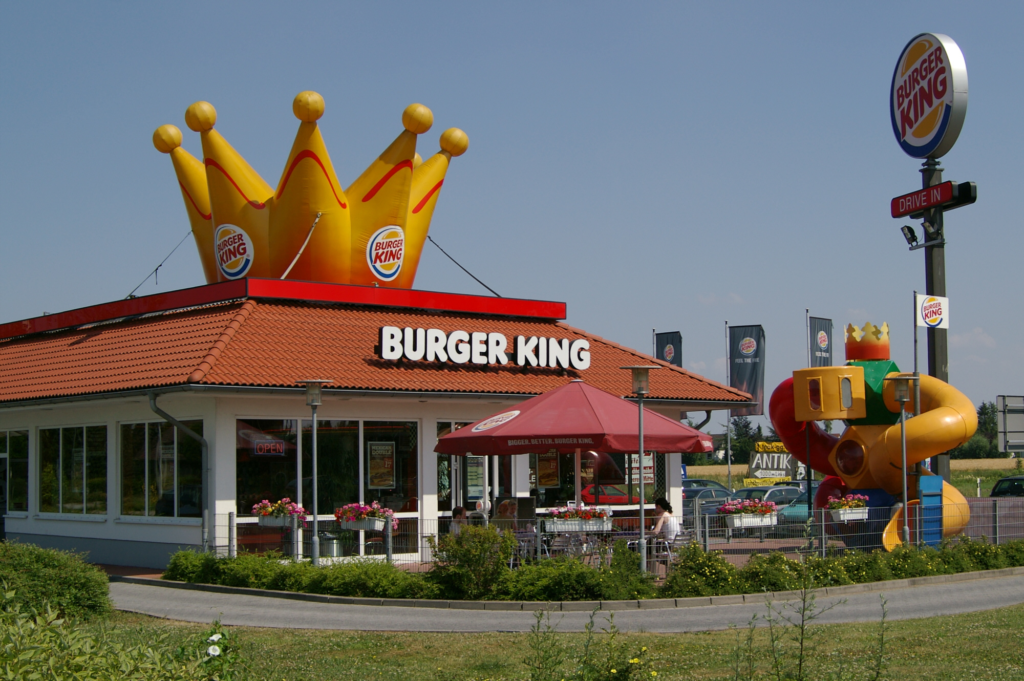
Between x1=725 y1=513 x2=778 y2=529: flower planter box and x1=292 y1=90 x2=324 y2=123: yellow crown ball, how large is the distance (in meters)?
12.7

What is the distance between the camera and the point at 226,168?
2555 cm

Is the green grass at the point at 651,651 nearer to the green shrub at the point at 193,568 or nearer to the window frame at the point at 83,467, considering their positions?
the green shrub at the point at 193,568

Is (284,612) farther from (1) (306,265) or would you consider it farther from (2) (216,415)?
(1) (306,265)

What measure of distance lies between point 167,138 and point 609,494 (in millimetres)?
13744

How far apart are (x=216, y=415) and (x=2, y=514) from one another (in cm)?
894

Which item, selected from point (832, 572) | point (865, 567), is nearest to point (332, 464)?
point (832, 572)

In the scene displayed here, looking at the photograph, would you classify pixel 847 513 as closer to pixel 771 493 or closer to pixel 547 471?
pixel 547 471

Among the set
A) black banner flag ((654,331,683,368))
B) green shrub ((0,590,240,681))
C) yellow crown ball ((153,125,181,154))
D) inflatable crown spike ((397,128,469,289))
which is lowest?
green shrub ((0,590,240,681))

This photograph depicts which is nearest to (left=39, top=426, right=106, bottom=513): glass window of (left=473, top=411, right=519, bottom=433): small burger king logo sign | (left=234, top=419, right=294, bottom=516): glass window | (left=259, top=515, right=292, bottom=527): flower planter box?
(left=234, top=419, right=294, bottom=516): glass window

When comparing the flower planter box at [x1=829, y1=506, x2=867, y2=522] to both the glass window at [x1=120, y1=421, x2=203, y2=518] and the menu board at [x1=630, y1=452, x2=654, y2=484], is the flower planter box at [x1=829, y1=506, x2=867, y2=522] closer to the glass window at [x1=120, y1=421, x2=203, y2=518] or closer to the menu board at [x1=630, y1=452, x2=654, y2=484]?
the menu board at [x1=630, y1=452, x2=654, y2=484]

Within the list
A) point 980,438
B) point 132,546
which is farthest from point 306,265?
point 980,438

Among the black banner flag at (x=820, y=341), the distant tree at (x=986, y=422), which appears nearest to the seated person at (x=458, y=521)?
the black banner flag at (x=820, y=341)

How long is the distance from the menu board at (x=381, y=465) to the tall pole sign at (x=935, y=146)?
11.3 meters

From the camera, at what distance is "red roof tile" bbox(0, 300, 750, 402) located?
64.4 feet
